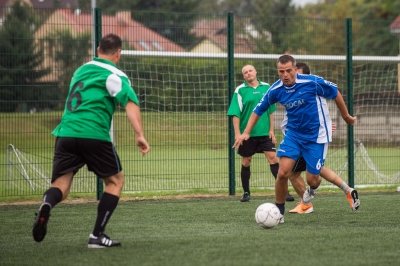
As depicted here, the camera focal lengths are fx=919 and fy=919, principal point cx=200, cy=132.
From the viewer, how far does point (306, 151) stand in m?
10.8

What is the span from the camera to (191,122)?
16.0 metres

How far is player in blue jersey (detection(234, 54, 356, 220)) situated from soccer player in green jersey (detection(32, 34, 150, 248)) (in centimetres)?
235

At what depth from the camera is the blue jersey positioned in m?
10.5

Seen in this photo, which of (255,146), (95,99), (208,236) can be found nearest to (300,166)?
(255,146)

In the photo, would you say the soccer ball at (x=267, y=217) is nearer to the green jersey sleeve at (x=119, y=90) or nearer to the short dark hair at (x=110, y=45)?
the green jersey sleeve at (x=119, y=90)

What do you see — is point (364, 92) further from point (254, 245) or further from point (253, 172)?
point (254, 245)

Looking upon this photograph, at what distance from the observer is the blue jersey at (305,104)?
10516mm

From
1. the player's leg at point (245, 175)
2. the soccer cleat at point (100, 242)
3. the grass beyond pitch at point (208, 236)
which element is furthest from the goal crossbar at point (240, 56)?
the soccer cleat at point (100, 242)

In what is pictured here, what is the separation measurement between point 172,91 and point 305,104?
19.4 feet

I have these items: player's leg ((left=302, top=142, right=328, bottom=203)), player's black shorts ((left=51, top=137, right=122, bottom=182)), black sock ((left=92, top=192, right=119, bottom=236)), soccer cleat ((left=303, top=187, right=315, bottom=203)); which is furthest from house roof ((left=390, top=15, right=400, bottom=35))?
black sock ((left=92, top=192, right=119, bottom=236))

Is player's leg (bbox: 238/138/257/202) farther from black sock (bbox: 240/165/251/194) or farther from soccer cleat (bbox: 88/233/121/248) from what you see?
soccer cleat (bbox: 88/233/121/248)

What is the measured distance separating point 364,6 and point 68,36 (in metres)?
51.5

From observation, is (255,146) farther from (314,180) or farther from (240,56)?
(314,180)

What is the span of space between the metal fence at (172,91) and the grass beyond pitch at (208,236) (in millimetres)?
1606
